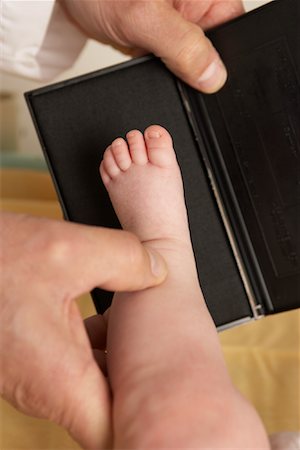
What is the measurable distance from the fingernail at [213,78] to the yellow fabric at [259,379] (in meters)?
0.35

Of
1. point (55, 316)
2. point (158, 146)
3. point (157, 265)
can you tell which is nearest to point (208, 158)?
point (158, 146)

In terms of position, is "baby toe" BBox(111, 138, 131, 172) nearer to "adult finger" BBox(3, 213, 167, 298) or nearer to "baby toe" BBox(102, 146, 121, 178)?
"baby toe" BBox(102, 146, 121, 178)

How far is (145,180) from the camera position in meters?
0.73

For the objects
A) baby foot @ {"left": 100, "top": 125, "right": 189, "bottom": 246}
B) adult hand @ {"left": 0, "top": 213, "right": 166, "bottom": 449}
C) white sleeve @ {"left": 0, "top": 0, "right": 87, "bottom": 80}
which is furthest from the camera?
white sleeve @ {"left": 0, "top": 0, "right": 87, "bottom": 80}

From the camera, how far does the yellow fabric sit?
30.9 inches

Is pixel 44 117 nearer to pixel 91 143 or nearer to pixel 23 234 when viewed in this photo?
pixel 91 143

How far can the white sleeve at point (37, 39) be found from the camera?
0.93m

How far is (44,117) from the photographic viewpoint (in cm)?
80

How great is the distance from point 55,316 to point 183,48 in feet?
1.35

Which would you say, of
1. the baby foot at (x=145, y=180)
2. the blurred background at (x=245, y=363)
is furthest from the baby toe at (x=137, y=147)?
the blurred background at (x=245, y=363)

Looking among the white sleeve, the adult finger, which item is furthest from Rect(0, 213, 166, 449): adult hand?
the white sleeve

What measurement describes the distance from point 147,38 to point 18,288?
1.42 feet

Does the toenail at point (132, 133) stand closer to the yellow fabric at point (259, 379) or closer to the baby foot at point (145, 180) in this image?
the baby foot at point (145, 180)

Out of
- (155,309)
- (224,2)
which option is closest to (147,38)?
(224,2)
